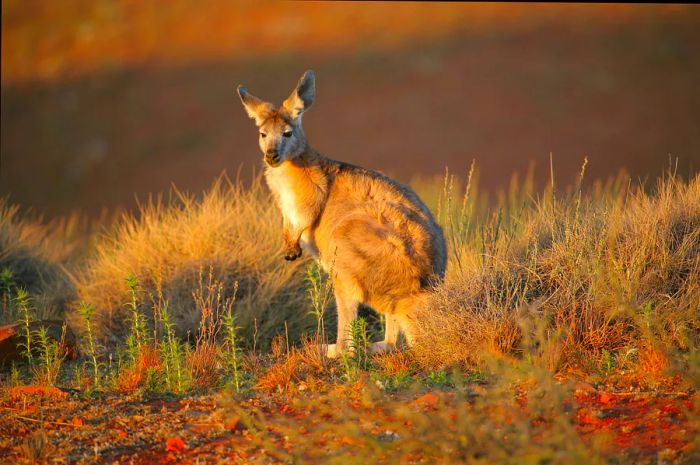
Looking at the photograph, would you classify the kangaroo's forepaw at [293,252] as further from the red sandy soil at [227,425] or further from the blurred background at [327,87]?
the blurred background at [327,87]

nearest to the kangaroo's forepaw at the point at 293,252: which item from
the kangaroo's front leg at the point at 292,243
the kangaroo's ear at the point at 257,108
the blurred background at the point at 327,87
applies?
the kangaroo's front leg at the point at 292,243

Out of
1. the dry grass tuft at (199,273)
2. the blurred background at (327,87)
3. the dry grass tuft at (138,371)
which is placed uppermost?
the blurred background at (327,87)

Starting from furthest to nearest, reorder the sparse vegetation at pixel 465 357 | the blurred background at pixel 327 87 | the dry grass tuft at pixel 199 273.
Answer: the blurred background at pixel 327 87 < the dry grass tuft at pixel 199 273 < the sparse vegetation at pixel 465 357

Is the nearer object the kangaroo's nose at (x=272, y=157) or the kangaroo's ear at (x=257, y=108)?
the kangaroo's nose at (x=272, y=157)

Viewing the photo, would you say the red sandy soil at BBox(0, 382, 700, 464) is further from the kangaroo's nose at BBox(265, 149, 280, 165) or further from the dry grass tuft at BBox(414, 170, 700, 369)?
the kangaroo's nose at BBox(265, 149, 280, 165)

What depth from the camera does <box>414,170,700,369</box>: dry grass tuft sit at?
6.36m

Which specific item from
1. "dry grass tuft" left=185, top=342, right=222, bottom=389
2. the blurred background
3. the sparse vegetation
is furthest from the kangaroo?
the blurred background

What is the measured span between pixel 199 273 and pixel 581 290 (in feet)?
13.1

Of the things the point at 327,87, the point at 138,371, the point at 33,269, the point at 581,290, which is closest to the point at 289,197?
the point at 138,371

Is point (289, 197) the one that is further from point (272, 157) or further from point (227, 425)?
point (227, 425)

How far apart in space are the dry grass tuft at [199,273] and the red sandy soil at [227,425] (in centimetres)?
276

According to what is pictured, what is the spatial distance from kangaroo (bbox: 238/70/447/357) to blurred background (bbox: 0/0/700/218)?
58.4 feet

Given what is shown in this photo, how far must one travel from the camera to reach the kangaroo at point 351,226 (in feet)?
23.6

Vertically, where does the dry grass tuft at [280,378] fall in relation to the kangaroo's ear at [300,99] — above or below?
below
